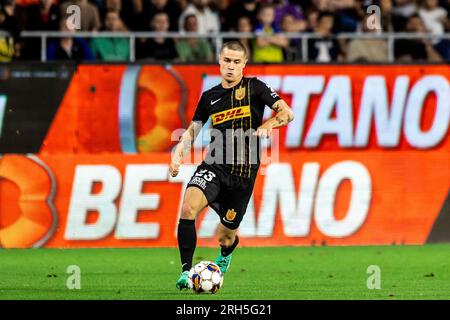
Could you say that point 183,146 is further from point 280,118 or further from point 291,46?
point 291,46

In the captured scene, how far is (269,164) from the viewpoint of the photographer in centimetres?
2127

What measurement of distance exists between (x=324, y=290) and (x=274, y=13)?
9.40 meters

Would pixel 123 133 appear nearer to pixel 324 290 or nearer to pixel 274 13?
pixel 274 13

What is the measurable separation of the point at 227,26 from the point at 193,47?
0.88 meters

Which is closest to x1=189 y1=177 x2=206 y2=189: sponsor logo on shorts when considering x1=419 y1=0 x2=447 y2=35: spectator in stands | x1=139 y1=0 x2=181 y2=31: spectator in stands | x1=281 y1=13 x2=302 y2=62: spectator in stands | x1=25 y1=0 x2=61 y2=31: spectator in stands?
x1=25 y1=0 x2=61 y2=31: spectator in stands

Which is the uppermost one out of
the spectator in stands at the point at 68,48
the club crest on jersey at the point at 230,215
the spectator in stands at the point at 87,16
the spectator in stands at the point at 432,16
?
the spectator in stands at the point at 432,16

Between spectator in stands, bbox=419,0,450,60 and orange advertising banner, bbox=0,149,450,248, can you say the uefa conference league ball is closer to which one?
orange advertising banner, bbox=0,149,450,248

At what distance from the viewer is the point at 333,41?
22.6 metres

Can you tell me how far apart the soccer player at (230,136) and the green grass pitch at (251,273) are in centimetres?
100

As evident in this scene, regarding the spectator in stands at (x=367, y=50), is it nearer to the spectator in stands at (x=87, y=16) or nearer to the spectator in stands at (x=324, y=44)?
the spectator in stands at (x=324, y=44)

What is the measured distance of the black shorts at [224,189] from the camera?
14.1 m

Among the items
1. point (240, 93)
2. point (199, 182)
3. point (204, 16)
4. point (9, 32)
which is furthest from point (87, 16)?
point (199, 182)

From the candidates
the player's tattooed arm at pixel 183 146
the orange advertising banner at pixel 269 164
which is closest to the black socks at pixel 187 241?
the player's tattooed arm at pixel 183 146
